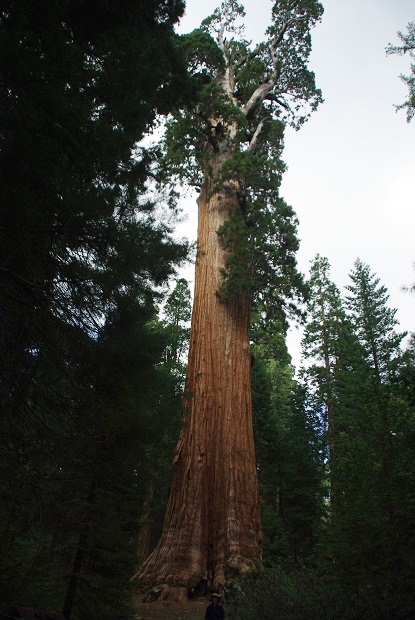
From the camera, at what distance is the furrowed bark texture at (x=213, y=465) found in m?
7.07

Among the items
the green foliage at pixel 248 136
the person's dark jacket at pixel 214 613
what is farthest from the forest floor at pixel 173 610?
the green foliage at pixel 248 136

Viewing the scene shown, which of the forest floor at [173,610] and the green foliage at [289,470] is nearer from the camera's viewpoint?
the forest floor at [173,610]

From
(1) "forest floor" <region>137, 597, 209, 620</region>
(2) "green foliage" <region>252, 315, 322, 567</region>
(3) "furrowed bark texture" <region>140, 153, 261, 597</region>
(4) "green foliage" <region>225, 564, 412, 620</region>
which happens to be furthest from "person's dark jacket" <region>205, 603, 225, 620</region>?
(2) "green foliage" <region>252, 315, 322, 567</region>

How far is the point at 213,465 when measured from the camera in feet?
26.1

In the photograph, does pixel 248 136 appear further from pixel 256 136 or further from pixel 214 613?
pixel 214 613

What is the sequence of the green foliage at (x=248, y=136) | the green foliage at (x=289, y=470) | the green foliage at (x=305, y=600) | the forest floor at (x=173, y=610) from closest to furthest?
1. the green foliage at (x=305, y=600)
2. the forest floor at (x=173, y=610)
3. the green foliage at (x=248, y=136)
4. the green foliage at (x=289, y=470)

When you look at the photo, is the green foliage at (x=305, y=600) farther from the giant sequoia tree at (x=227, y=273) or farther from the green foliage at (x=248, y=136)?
the green foliage at (x=248, y=136)

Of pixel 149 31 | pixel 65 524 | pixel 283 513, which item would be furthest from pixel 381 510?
pixel 283 513

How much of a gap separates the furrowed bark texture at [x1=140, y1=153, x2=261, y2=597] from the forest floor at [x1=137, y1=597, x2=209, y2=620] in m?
0.22

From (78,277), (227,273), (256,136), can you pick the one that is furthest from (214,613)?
(256,136)

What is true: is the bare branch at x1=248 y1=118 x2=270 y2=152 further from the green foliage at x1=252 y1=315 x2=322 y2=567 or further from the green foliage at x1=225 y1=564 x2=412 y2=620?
the green foliage at x1=225 y1=564 x2=412 y2=620

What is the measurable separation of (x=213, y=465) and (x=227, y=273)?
4.10m

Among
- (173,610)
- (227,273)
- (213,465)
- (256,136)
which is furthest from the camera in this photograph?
(256,136)

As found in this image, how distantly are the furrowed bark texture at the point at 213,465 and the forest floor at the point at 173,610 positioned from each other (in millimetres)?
220
